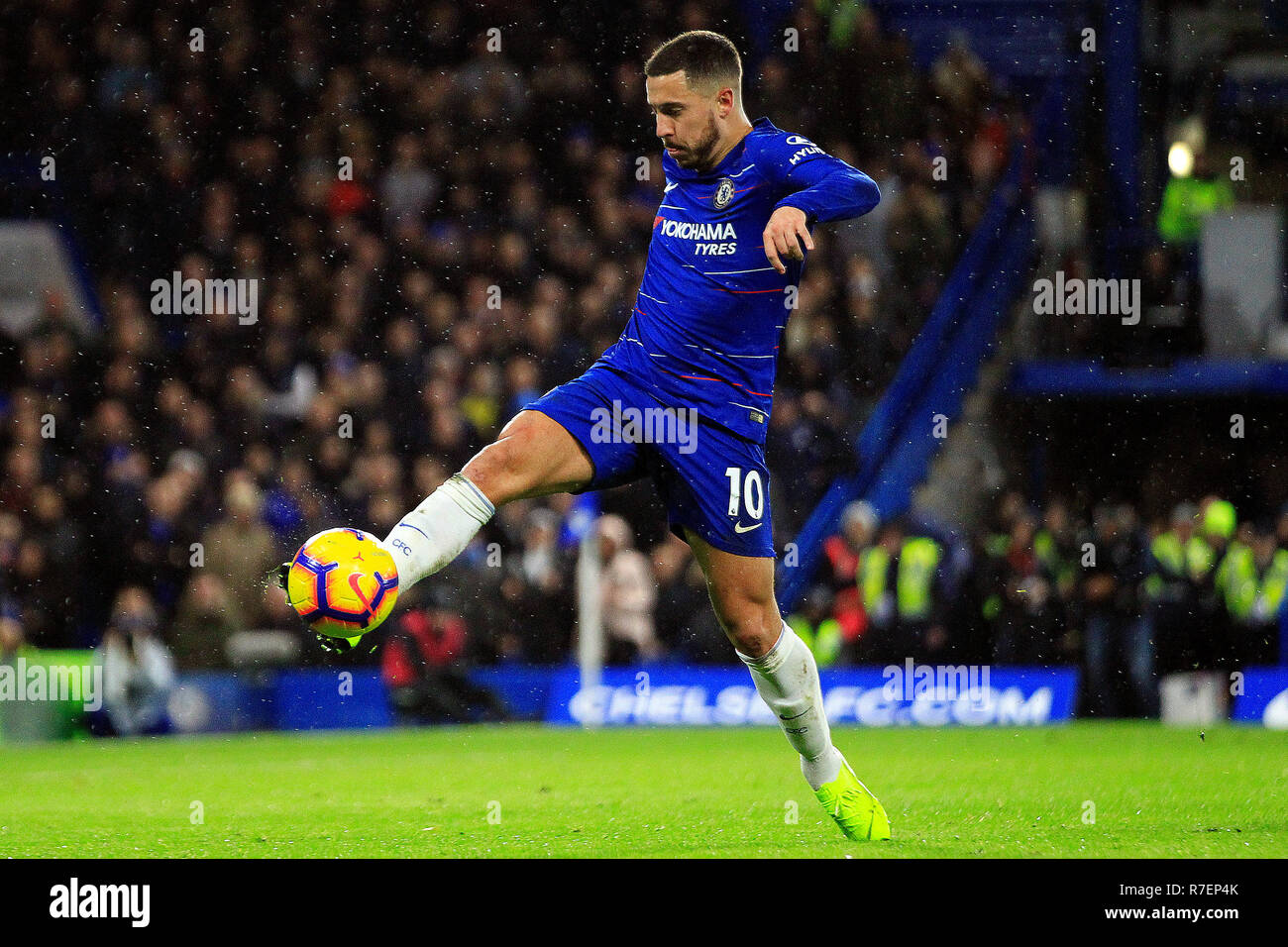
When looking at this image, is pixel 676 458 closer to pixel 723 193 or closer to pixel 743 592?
pixel 743 592

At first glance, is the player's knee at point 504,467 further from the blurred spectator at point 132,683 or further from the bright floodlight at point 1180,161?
the bright floodlight at point 1180,161

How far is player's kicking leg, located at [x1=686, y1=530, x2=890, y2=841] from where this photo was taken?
5.34m

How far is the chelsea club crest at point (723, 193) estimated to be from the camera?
545cm

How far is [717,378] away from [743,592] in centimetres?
67

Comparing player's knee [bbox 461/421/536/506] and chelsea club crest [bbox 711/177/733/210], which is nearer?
player's knee [bbox 461/421/536/506]

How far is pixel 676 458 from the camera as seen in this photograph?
5305 mm

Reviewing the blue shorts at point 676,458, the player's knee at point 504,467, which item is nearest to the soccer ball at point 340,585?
the player's knee at point 504,467

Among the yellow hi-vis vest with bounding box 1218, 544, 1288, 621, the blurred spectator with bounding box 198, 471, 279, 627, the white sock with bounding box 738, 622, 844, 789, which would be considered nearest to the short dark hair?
the white sock with bounding box 738, 622, 844, 789

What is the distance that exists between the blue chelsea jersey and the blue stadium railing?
713 centimetres

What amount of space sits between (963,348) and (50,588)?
706 centimetres

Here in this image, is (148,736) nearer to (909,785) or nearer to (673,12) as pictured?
(909,785)

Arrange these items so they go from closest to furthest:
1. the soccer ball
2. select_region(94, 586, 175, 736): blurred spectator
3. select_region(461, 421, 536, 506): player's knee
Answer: the soccer ball, select_region(461, 421, 536, 506): player's knee, select_region(94, 586, 175, 736): blurred spectator

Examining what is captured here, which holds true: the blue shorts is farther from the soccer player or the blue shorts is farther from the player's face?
the player's face

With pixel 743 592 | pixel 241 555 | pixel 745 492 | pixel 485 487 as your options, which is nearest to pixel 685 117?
pixel 745 492
